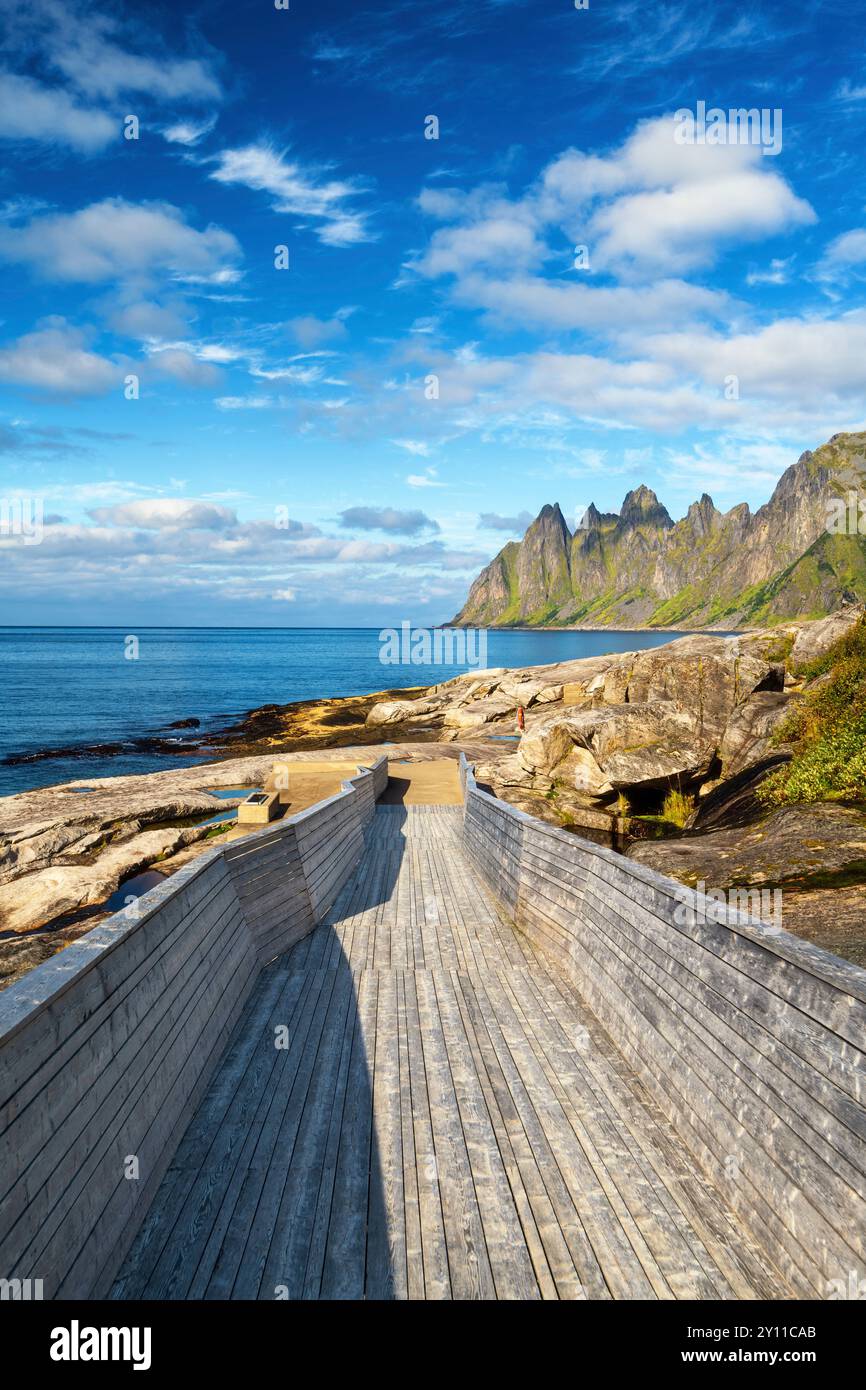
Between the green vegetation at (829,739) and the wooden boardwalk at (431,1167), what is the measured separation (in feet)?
25.3

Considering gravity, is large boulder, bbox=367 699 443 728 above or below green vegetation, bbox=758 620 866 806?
below

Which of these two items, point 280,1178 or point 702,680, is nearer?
point 280,1178

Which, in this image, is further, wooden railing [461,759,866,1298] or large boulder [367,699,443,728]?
large boulder [367,699,443,728]

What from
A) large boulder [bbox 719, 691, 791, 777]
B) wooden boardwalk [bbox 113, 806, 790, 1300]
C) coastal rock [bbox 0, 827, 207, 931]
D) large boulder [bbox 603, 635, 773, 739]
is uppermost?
large boulder [bbox 603, 635, 773, 739]

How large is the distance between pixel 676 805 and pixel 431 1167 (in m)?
16.2

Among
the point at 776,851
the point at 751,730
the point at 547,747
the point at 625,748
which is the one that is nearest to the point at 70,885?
the point at 547,747

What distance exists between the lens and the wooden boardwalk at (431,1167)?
3.48m

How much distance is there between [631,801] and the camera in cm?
1969

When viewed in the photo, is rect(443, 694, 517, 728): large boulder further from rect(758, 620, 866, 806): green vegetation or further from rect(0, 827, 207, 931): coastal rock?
rect(0, 827, 207, 931): coastal rock

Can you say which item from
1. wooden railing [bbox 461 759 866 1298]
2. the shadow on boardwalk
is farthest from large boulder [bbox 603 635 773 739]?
the shadow on boardwalk

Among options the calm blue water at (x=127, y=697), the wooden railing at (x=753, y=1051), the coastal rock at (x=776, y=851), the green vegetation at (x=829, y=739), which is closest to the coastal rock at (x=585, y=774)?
the green vegetation at (x=829, y=739)

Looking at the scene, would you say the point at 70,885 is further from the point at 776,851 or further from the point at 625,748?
the point at 776,851

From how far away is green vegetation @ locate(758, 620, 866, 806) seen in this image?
40.2ft

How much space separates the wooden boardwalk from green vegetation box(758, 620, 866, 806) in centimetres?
770
